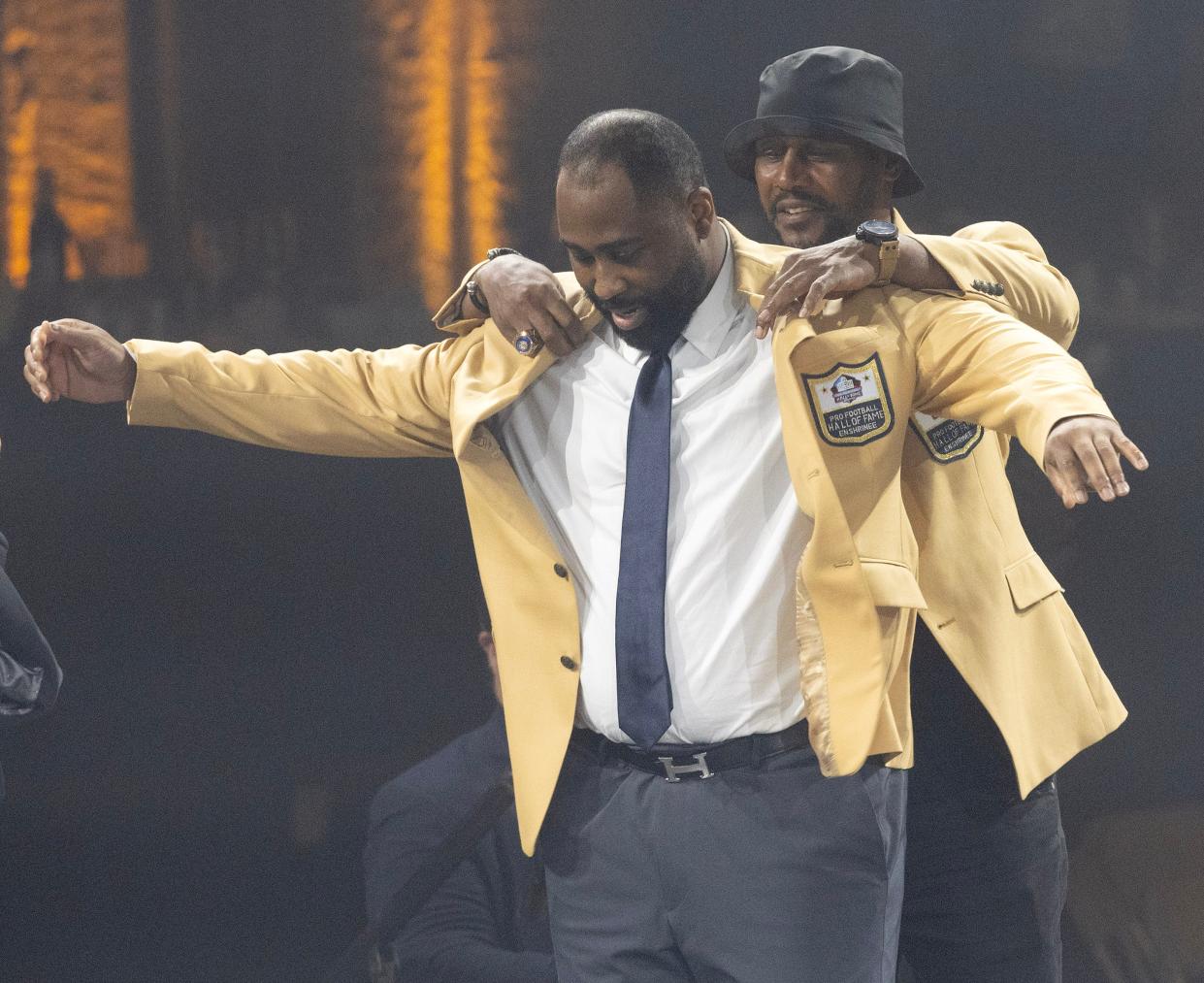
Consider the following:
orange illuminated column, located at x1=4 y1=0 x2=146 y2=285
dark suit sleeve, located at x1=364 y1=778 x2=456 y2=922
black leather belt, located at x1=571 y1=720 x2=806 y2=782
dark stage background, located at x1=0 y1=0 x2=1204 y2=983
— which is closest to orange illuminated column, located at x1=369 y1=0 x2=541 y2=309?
dark stage background, located at x1=0 y1=0 x2=1204 y2=983

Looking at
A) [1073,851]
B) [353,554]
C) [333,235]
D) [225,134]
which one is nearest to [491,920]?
[353,554]

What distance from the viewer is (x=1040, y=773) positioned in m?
1.99

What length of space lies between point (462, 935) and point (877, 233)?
1690 millimetres

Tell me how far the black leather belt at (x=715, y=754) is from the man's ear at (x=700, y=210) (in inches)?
23.9

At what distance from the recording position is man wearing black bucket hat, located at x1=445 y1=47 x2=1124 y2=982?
6.17ft

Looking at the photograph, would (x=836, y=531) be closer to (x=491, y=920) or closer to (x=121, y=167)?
(x=491, y=920)

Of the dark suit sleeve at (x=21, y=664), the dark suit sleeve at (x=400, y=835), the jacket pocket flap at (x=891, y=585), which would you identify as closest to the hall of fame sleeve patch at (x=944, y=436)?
the jacket pocket flap at (x=891, y=585)

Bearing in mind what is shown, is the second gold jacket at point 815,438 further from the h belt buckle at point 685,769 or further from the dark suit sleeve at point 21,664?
the dark suit sleeve at point 21,664

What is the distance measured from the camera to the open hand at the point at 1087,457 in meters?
1.38

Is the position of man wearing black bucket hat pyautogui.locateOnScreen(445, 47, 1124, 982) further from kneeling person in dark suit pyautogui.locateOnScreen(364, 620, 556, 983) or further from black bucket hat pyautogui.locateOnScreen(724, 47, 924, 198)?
kneeling person in dark suit pyautogui.locateOnScreen(364, 620, 556, 983)

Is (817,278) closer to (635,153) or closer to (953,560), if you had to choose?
(635,153)

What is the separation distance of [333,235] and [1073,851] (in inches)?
71.5

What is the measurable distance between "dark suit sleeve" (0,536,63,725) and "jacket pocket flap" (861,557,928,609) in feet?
4.86

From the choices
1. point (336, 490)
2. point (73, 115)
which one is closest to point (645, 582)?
point (336, 490)
